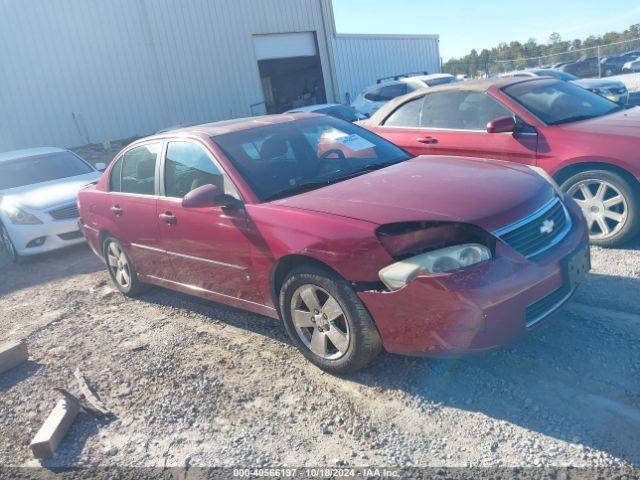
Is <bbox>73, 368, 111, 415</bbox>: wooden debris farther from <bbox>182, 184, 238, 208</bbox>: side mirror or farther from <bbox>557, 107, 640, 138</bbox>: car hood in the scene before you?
<bbox>557, 107, 640, 138</bbox>: car hood

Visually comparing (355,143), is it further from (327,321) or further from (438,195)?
(327,321)

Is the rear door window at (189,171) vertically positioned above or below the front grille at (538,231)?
above

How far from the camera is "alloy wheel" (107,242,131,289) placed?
516 cm

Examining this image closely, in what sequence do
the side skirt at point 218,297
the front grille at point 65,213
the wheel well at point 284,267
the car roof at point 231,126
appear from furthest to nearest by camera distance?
the front grille at point 65,213
the car roof at point 231,126
the side skirt at point 218,297
the wheel well at point 284,267

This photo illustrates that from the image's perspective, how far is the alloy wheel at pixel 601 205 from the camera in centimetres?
459

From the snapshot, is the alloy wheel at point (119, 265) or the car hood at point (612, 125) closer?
the car hood at point (612, 125)

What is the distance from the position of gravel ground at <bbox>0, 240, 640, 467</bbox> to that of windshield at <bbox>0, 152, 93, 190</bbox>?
4797 mm

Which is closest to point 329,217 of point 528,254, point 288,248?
point 288,248

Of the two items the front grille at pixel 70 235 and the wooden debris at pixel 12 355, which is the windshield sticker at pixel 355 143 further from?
the front grille at pixel 70 235

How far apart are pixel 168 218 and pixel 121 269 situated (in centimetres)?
142

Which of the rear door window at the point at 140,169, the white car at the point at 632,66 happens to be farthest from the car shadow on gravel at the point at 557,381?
the white car at the point at 632,66

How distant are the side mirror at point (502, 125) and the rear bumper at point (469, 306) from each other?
2.46 meters

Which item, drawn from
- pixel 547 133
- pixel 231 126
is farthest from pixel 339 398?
pixel 547 133

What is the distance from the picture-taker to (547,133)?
502cm
